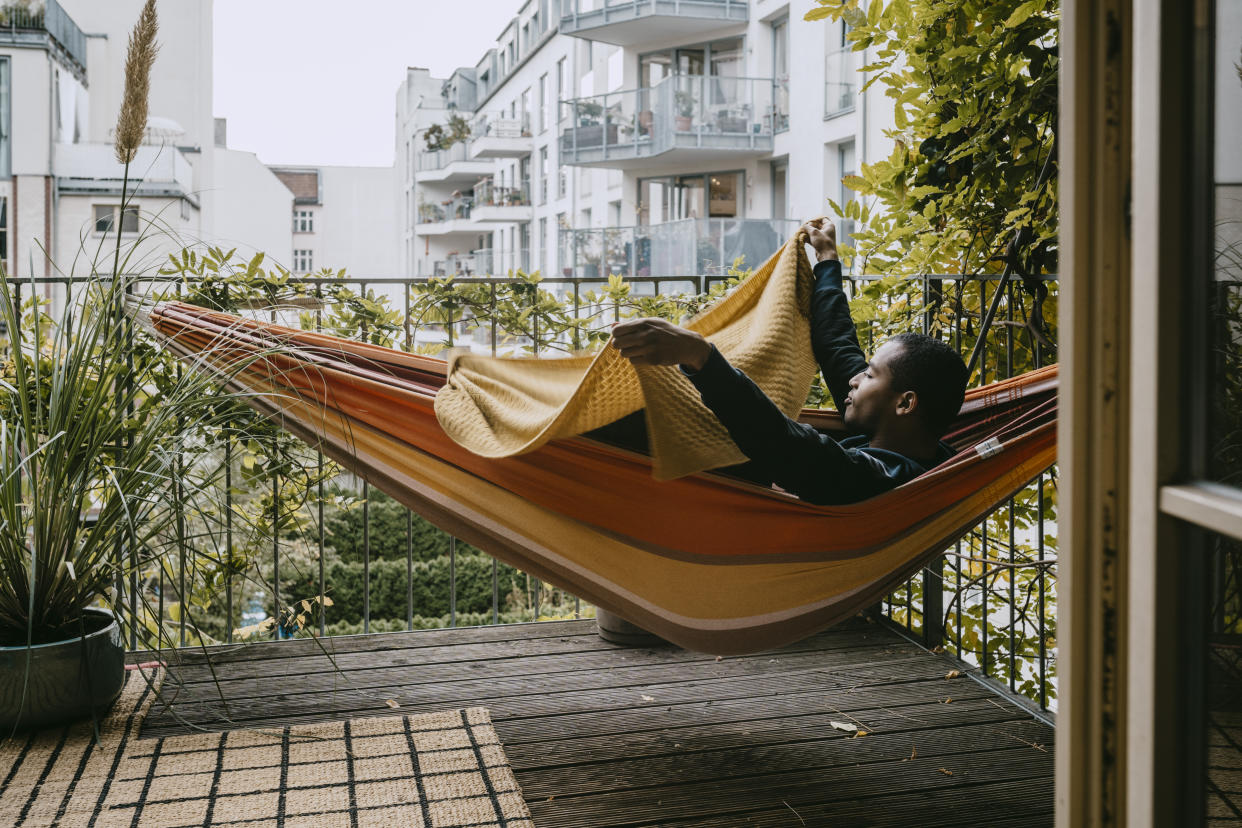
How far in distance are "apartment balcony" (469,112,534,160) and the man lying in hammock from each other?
16213mm

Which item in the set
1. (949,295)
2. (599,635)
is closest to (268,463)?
(599,635)

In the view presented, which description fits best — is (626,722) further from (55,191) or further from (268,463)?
(55,191)

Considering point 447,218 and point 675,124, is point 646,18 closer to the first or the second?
point 675,124

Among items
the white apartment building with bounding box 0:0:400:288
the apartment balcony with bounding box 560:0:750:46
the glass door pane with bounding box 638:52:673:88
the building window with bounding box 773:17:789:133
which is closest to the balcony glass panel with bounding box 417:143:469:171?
the white apartment building with bounding box 0:0:400:288

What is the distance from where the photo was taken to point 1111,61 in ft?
2.50

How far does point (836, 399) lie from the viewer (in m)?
2.05

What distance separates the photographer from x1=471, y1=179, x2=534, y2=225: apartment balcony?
1808cm

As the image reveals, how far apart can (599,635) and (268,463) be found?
0.92m

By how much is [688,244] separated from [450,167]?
12.4 meters

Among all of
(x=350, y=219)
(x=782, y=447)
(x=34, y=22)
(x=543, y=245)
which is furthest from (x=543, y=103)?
(x=782, y=447)

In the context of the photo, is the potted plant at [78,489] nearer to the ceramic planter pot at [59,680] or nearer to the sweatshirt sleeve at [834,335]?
the ceramic planter pot at [59,680]

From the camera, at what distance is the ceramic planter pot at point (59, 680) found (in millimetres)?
1917

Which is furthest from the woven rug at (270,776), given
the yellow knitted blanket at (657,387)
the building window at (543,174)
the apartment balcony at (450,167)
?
the apartment balcony at (450,167)

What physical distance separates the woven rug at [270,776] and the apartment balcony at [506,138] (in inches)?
647
